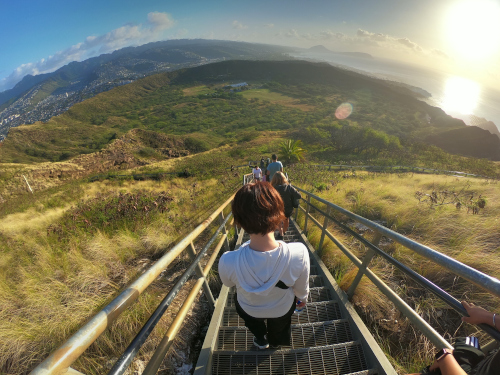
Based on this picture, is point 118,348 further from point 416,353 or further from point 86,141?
point 86,141

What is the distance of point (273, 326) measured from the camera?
5.85ft

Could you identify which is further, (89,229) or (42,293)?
(89,229)

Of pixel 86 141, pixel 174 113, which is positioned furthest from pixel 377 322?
pixel 174 113

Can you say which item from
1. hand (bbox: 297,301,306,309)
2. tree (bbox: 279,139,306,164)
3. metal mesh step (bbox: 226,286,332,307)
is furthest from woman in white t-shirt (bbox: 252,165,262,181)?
tree (bbox: 279,139,306,164)

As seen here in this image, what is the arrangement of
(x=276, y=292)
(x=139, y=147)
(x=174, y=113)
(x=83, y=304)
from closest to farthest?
(x=276, y=292), (x=83, y=304), (x=139, y=147), (x=174, y=113)

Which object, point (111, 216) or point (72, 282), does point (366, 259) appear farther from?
point (111, 216)

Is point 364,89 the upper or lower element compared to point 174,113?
upper

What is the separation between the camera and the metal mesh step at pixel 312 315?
2.50 meters

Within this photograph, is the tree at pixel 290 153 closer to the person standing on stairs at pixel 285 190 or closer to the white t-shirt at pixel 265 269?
the person standing on stairs at pixel 285 190

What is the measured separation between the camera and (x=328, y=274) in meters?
3.03

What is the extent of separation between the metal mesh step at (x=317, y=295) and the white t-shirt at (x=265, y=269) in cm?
143

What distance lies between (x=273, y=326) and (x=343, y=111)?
92.3m

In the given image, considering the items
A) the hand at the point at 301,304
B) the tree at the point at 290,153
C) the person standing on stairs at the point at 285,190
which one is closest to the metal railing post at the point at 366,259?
the hand at the point at 301,304

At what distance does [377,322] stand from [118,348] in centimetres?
281
